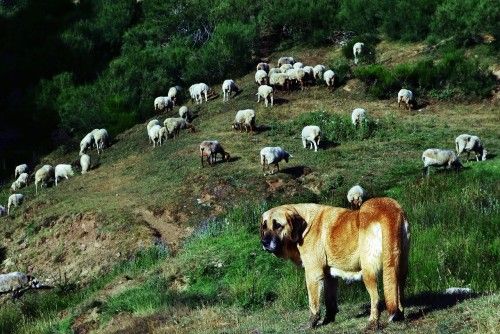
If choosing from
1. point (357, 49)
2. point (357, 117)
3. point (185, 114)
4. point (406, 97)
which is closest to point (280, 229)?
point (357, 117)

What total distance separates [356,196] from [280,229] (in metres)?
11.0

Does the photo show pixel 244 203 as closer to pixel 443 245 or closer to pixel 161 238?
pixel 161 238

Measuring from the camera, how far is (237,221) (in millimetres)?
17672

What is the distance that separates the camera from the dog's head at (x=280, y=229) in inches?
299

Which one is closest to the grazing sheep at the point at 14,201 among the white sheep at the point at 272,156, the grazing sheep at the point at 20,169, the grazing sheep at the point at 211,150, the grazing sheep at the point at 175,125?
the grazing sheep at the point at 20,169

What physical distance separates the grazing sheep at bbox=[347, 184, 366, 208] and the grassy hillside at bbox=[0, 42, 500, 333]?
42cm

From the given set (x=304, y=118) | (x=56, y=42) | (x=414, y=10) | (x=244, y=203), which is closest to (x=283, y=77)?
(x=304, y=118)

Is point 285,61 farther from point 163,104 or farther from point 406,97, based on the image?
point 406,97

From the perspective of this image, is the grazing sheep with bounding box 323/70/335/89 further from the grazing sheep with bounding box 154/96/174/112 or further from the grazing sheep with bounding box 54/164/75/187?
the grazing sheep with bounding box 54/164/75/187

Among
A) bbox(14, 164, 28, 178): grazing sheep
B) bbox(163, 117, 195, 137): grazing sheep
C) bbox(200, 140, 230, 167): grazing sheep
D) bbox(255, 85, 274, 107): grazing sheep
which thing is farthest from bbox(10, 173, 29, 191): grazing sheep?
bbox(255, 85, 274, 107): grazing sheep

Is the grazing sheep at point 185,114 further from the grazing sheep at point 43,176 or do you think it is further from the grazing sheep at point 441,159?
the grazing sheep at point 441,159

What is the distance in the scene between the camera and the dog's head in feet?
24.9

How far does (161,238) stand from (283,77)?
567 inches

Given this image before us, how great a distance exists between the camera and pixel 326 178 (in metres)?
21.3
